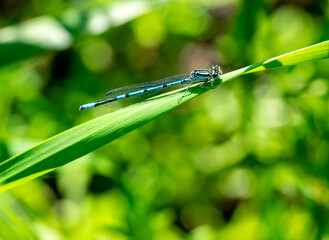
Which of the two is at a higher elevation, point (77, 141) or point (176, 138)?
point (176, 138)

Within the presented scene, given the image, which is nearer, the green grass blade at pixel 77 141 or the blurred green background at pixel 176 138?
the green grass blade at pixel 77 141

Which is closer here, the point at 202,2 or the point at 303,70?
the point at 303,70

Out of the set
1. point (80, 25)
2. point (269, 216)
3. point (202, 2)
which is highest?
point (202, 2)

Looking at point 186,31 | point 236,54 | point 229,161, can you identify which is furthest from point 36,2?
point 229,161

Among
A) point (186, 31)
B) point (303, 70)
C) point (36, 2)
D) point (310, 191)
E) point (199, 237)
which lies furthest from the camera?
point (36, 2)

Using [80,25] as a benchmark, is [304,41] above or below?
below

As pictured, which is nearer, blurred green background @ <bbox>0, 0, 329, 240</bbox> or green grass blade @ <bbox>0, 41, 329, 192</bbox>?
green grass blade @ <bbox>0, 41, 329, 192</bbox>

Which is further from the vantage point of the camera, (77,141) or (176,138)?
(176,138)

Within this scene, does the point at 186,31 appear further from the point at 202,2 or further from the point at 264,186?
the point at 264,186
